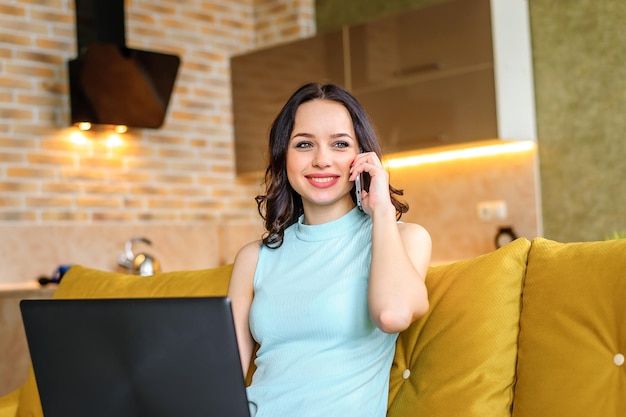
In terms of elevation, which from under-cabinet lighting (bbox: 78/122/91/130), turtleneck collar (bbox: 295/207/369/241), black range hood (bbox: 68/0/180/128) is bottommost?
turtleneck collar (bbox: 295/207/369/241)

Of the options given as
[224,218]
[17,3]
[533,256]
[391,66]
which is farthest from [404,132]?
[533,256]

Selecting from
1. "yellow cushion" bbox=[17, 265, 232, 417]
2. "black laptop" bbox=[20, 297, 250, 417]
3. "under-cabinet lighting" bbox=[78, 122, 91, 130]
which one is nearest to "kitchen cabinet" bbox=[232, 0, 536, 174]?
"under-cabinet lighting" bbox=[78, 122, 91, 130]

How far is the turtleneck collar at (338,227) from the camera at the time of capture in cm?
196

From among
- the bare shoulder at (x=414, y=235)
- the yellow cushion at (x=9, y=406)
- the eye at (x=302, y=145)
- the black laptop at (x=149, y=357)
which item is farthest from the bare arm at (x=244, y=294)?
the yellow cushion at (x=9, y=406)

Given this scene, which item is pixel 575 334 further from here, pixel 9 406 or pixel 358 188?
pixel 9 406

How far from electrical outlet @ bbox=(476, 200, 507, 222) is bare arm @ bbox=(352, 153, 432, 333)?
261cm

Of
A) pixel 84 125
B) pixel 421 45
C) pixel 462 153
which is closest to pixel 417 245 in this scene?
pixel 421 45

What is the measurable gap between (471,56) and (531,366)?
8.81 feet

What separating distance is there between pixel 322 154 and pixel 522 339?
0.58 meters

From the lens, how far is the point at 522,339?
1.76 metres

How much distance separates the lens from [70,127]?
452cm

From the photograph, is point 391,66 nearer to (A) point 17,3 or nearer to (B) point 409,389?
(A) point 17,3

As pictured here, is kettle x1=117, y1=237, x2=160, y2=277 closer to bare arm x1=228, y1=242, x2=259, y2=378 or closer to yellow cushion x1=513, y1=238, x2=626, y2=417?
bare arm x1=228, y1=242, x2=259, y2=378

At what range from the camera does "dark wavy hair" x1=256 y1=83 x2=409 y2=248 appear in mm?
1996
